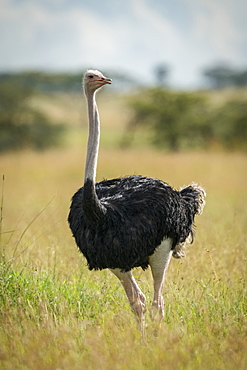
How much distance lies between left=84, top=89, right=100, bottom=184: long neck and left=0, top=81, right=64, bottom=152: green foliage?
92.4 ft

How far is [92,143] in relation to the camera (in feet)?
14.3

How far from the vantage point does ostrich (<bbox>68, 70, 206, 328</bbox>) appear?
4.32m

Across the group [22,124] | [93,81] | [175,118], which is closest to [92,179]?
[93,81]

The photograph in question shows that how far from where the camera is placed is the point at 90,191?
4.24 metres

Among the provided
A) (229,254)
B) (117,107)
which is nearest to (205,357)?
(229,254)

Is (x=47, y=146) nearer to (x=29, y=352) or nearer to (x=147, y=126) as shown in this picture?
(x=147, y=126)

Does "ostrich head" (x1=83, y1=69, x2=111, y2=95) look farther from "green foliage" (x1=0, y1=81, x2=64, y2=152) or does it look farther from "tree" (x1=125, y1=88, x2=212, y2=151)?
"green foliage" (x1=0, y1=81, x2=64, y2=152)

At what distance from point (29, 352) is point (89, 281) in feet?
5.64

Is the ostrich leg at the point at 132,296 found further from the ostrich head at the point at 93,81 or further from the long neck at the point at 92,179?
the ostrich head at the point at 93,81

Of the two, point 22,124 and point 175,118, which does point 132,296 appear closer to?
point 175,118

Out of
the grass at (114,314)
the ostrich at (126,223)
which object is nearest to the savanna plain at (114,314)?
the grass at (114,314)

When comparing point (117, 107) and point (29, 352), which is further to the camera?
point (117, 107)

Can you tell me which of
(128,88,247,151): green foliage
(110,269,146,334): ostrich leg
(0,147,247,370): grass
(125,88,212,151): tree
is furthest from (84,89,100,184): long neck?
(125,88,212,151): tree

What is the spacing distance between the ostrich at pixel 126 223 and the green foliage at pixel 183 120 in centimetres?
2489
